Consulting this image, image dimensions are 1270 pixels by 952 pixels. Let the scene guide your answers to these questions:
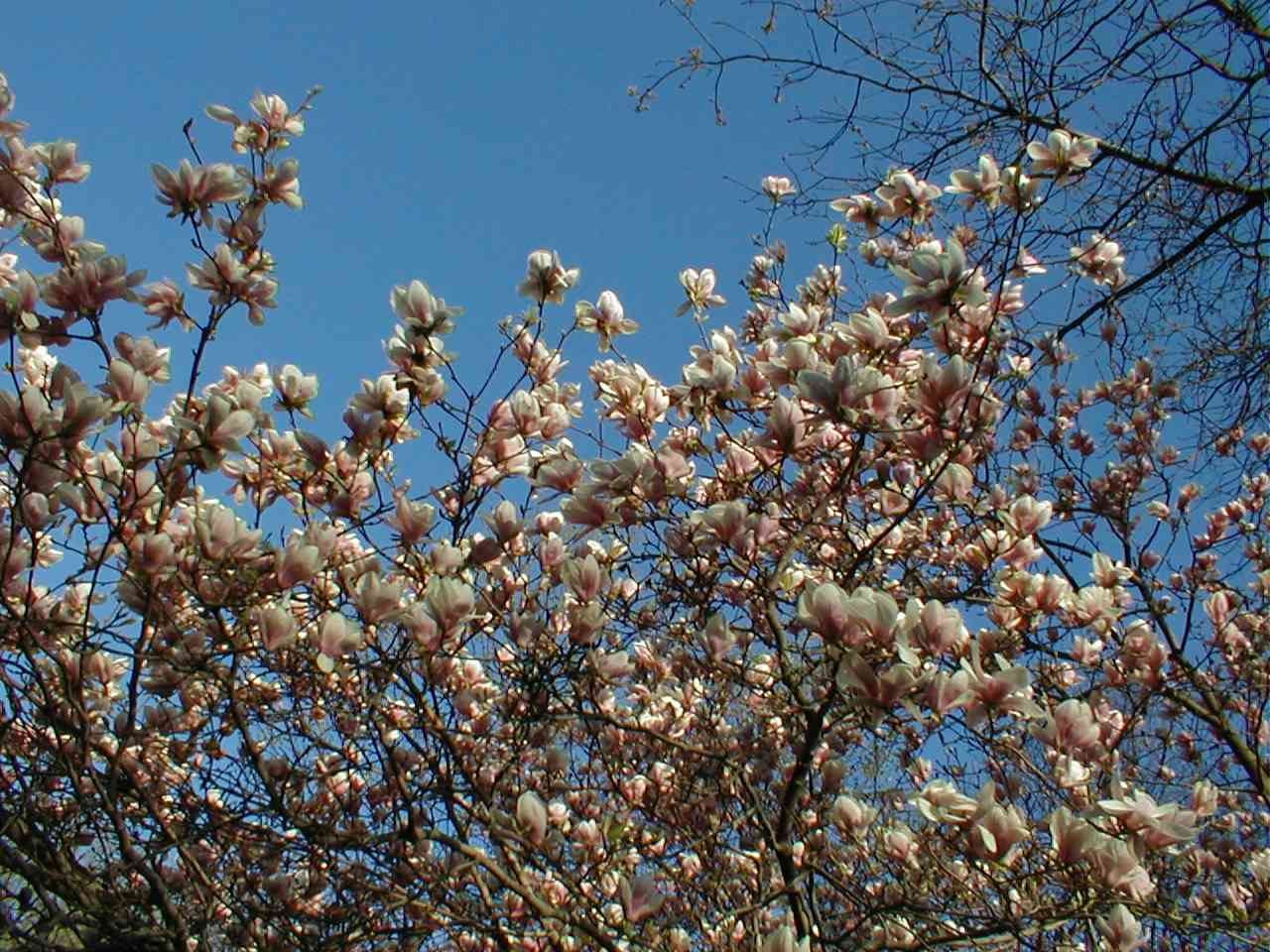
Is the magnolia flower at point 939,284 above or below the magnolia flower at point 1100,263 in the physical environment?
below

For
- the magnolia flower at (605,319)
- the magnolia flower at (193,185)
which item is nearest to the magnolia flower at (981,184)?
the magnolia flower at (605,319)

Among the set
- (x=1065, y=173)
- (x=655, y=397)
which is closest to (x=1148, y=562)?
(x=1065, y=173)

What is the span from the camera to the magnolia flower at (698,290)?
284cm

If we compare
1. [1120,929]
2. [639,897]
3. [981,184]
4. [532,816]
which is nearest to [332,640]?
[532,816]

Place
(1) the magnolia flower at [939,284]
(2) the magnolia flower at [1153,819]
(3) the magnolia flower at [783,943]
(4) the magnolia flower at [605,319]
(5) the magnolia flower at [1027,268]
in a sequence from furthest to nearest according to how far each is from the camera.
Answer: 1. (4) the magnolia flower at [605,319]
2. (5) the magnolia flower at [1027,268]
3. (1) the magnolia flower at [939,284]
4. (3) the magnolia flower at [783,943]
5. (2) the magnolia flower at [1153,819]

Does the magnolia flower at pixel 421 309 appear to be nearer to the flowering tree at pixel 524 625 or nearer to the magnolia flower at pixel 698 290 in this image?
the flowering tree at pixel 524 625

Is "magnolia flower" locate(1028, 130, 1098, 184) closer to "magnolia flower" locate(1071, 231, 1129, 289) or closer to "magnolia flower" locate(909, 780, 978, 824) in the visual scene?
"magnolia flower" locate(1071, 231, 1129, 289)

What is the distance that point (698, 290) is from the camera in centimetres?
286

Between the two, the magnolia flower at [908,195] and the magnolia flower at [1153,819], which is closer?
the magnolia flower at [1153,819]

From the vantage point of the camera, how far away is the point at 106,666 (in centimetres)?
251

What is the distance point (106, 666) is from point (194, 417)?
0.83 metres

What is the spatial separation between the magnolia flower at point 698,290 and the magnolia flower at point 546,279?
0.52 metres

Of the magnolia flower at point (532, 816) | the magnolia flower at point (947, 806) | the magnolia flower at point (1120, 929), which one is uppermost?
the magnolia flower at point (532, 816)

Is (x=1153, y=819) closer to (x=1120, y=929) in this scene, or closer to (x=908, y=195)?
(x=1120, y=929)
